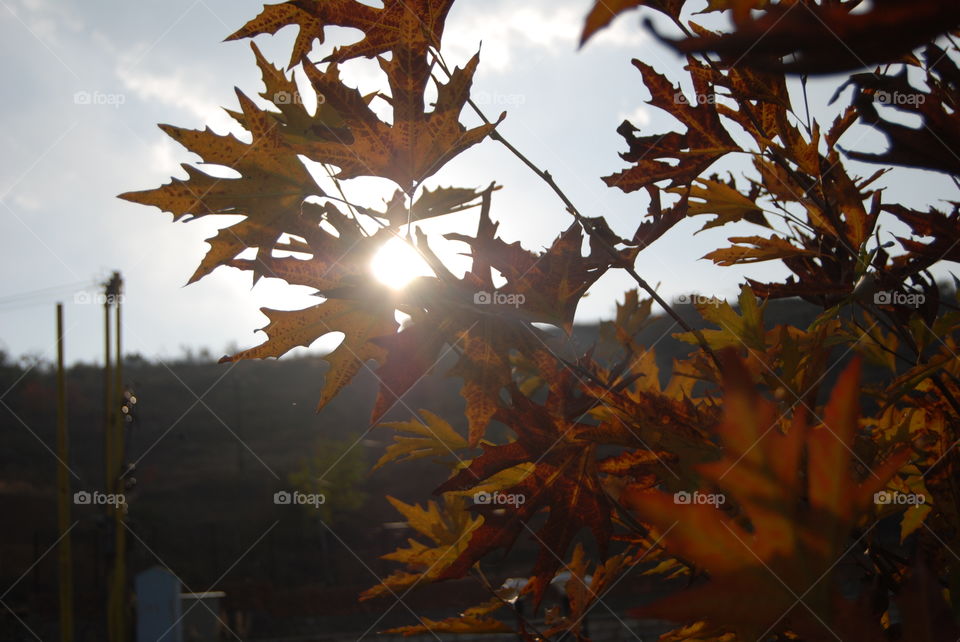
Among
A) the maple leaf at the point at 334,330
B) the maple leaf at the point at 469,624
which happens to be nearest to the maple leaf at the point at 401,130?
the maple leaf at the point at 334,330

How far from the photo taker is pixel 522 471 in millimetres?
854

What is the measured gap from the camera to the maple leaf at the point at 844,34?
24cm

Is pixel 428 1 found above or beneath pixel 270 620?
above

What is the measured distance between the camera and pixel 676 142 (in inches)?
35.3

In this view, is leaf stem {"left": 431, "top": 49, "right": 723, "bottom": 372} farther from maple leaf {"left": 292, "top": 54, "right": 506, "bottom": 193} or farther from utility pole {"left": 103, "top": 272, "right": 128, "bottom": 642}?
utility pole {"left": 103, "top": 272, "right": 128, "bottom": 642}

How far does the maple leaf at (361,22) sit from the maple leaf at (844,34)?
58 cm

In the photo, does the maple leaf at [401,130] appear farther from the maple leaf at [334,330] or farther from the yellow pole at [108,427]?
the yellow pole at [108,427]

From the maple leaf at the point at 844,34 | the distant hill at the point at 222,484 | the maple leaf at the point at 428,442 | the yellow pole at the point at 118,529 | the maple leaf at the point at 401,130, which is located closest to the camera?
the maple leaf at the point at 844,34

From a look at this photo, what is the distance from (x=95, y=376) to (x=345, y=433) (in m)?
17.2

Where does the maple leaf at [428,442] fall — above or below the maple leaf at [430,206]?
below

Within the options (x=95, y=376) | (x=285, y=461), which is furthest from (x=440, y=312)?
(x=95, y=376)

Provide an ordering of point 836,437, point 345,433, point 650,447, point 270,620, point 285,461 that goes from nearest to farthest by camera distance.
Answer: point 836,437, point 650,447, point 270,620, point 285,461, point 345,433

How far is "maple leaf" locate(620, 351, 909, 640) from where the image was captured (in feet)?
1.09

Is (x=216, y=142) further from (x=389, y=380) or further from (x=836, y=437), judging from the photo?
(x=836, y=437)
